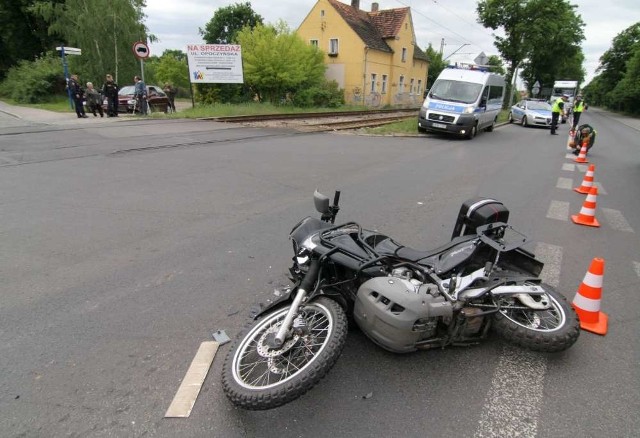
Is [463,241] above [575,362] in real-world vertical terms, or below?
above

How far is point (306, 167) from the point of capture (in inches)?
370

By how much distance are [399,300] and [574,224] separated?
4870 millimetres

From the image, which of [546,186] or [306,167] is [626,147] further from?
[306,167]

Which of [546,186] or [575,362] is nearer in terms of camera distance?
[575,362]

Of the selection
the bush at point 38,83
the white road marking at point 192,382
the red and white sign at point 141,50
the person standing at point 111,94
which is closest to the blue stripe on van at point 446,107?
the red and white sign at point 141,50

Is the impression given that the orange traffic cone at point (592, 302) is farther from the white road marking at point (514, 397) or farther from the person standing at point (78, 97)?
the person standing at point (78, 97)

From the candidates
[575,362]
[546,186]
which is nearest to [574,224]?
[546,186]

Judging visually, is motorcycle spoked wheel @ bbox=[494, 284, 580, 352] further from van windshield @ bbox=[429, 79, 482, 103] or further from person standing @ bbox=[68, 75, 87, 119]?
person standing @ bbox=[68, 75, 87, 119]

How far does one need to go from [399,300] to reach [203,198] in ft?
16.1

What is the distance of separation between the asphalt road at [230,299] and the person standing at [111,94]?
9503 mm

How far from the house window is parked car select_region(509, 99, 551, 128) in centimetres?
1851

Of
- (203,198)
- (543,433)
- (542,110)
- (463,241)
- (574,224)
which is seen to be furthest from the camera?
(542,110)

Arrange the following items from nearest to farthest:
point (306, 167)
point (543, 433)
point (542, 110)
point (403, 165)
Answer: point (543, 433), point (306, 167), point (403, 165), point (542, 110)

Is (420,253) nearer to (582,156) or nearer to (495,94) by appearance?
(582,156)
